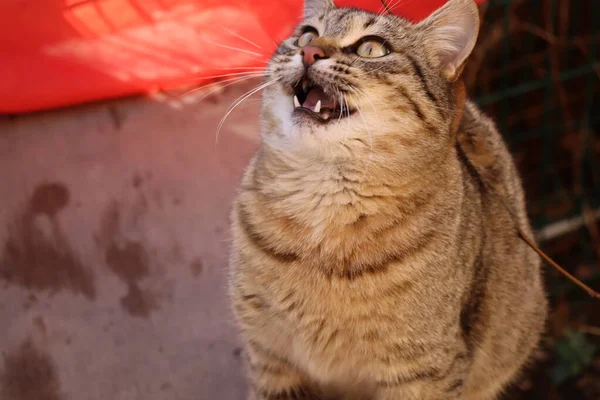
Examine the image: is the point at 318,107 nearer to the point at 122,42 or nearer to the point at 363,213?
the point at 363,213

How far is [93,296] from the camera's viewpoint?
2822 millimetres

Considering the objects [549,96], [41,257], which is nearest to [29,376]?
[41,257]

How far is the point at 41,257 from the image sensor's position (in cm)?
284

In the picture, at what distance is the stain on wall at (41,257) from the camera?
9.20ft

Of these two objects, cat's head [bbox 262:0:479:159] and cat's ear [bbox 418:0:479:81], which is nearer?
cat's head [bbox 262:0:479:159]

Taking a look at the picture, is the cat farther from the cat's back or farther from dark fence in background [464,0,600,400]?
dark fence in background [464,0,600,400]

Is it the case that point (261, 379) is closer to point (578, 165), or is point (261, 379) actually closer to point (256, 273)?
point (256, 273)

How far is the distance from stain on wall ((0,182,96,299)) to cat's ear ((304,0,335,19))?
131cm

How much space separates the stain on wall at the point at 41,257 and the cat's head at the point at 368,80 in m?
1.22

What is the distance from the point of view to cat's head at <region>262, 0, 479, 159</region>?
6.06 ft

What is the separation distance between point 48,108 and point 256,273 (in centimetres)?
149

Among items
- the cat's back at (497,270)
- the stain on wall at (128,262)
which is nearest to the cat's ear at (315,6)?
the cat's back at (497,270)

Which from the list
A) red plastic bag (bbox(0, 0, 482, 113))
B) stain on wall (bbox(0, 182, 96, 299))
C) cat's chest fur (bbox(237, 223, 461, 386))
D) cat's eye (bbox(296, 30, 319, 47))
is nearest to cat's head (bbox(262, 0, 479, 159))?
cat's eye (bbox(296, 30, 319, 47))

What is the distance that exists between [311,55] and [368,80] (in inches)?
6.4
